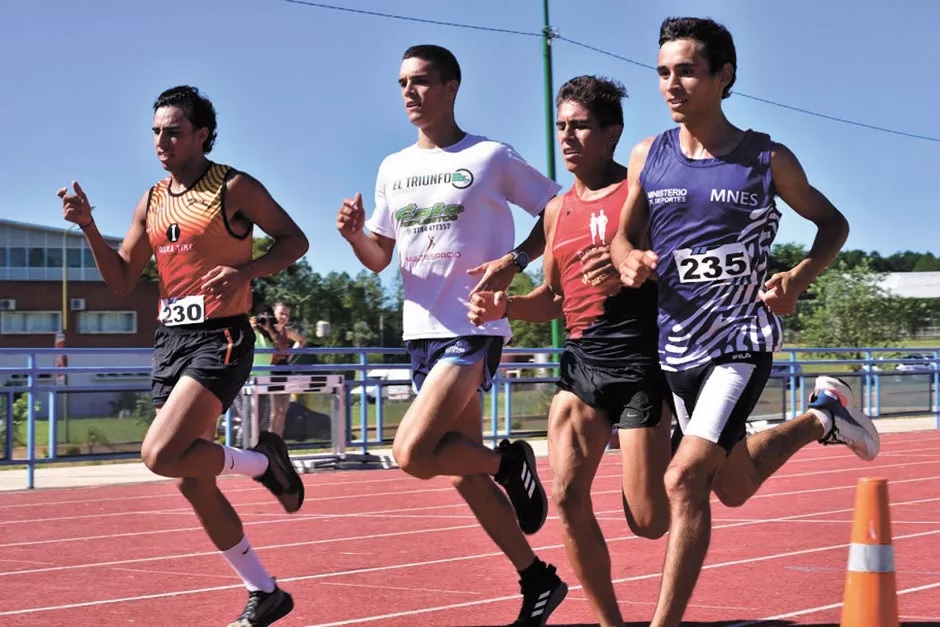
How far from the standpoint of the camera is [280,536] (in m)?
9.98

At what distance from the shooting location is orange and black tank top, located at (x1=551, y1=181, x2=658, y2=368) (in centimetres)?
582

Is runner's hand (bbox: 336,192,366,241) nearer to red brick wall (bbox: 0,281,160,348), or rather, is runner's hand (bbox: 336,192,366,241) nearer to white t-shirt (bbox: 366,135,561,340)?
white t-shirt (bbox: 366,135,561,340)

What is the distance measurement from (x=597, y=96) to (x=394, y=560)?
139 inches

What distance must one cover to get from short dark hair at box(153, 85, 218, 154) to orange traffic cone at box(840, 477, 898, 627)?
10.9 feet

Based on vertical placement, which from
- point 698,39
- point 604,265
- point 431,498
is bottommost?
point 431,498

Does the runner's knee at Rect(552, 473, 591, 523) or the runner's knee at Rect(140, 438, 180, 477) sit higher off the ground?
the runner's knee at Rect(140, 438, 180, 477)

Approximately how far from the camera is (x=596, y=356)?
582 centimetres

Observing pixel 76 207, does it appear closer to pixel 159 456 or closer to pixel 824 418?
pixel 159 456

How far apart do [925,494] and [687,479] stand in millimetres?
8041

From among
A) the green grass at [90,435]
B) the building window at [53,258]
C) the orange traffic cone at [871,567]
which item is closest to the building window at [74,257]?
the building window at [53,258]

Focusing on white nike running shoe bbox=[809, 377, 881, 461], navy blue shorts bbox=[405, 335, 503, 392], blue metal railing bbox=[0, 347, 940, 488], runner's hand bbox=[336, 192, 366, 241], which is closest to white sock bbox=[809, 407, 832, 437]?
white nike running shoe bbox=[809, 377, 881, 461]

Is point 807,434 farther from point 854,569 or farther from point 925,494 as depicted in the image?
point 925,494

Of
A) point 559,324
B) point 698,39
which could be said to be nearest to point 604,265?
point 698,39

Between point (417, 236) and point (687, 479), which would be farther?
point (417, 236)
